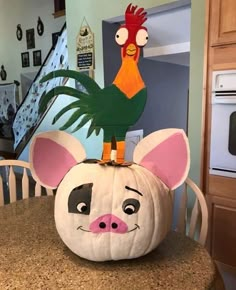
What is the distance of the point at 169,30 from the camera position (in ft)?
8.73

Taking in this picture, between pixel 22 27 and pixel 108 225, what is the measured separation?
217 inches

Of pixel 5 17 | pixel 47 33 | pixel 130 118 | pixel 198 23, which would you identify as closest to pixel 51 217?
pixel 130 118

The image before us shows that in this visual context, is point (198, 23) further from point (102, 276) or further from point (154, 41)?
point (102, 276)

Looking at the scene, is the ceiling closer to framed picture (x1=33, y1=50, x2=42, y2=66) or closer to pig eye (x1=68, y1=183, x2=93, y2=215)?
pig eye (x1=68, y1=183, x2=93, y2=215)

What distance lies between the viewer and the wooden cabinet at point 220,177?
177 cm

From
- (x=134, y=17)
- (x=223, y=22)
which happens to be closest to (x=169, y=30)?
(x=223, y=22)

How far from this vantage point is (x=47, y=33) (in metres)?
5.12

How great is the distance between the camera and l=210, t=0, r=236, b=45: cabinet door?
1.75 metres

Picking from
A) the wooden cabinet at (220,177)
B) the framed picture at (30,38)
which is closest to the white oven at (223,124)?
the wooden cabinet at (220,177)

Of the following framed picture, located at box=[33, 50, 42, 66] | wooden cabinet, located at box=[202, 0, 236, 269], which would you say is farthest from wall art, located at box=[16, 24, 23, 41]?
wooden cabinet, located at box=[202, 0, 236, 269]

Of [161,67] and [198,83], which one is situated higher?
[161,67]

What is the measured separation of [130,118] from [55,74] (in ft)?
0.79

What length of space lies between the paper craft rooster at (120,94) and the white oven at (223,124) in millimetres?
1081

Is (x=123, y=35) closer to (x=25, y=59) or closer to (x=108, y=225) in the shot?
(x=108, y=225)
